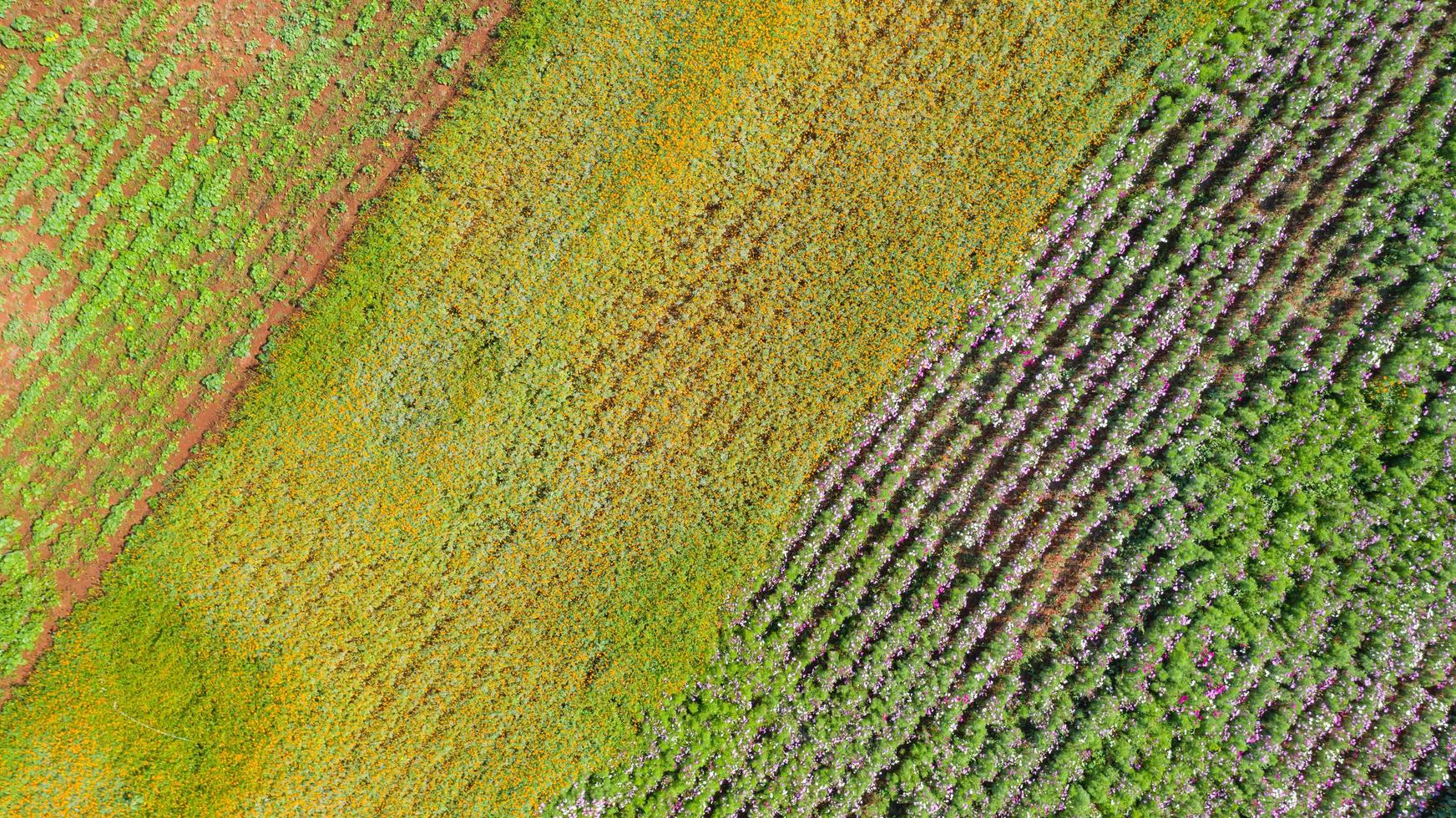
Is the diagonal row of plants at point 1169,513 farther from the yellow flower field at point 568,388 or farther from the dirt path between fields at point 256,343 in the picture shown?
the dirt path between fields at point 256,343

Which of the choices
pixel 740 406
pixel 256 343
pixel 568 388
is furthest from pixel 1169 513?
pixel 256 343

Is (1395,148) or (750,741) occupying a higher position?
(1395,148)

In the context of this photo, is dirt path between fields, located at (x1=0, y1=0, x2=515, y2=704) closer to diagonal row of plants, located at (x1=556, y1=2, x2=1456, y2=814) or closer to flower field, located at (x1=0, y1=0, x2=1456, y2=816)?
flower field, located at (x1=0, y1=0, x2=1456, y2=816)

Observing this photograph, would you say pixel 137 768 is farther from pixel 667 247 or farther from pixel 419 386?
pixel 667 247

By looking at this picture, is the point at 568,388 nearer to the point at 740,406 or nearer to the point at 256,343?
the point at 740,406

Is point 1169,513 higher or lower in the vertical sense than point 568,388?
higher

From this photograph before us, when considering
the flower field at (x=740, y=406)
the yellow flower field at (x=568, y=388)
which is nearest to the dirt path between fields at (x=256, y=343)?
the flower field at (x=740, y=406)

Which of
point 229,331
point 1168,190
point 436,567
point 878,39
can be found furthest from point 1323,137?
point 229,331
